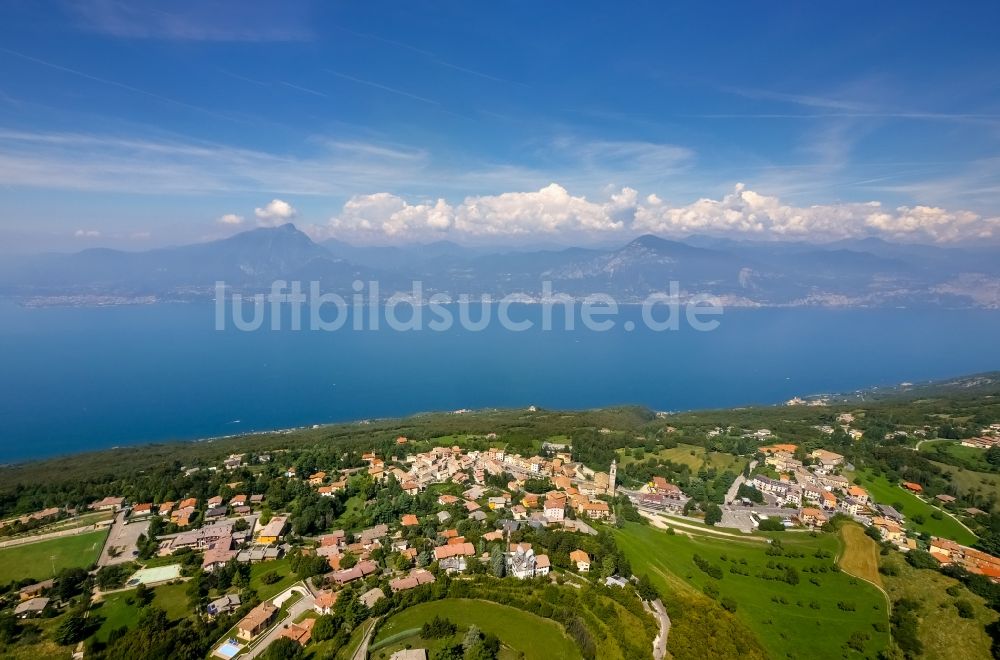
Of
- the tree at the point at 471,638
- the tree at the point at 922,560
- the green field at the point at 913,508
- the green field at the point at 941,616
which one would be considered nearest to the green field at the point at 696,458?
the green field at the point at 913,508

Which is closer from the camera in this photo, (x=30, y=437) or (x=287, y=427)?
(x=30, y=437)

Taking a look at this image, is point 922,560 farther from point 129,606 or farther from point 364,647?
point 129,606

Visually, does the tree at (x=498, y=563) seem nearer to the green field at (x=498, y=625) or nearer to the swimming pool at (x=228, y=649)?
the green field at (x=498, y=625)

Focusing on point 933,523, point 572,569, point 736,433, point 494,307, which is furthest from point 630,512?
point 494,307

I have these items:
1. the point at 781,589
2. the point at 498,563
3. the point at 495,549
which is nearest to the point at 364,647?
the point at 498,563

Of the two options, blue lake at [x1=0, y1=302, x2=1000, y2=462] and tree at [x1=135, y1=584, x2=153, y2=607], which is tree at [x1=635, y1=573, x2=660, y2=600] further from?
blue lake at [x1=0, y1=302, x2=1000, y2=462]

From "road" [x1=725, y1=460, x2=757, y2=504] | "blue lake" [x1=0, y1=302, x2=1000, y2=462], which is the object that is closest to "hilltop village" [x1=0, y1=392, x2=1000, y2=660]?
"road" [x1=725, y1=460, x2=757, y2=504]

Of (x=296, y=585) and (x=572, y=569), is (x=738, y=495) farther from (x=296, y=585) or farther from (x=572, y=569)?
(x=296, y=585)
